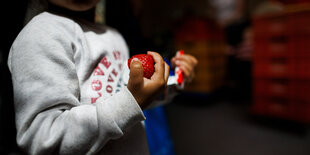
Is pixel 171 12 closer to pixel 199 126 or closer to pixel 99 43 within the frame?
pixel 199 126

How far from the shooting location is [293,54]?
1289mm

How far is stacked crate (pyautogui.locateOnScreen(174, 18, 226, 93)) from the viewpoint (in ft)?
6.52

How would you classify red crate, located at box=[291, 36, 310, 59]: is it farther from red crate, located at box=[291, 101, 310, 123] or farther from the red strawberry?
the red strawberry

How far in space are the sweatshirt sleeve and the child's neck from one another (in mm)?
127

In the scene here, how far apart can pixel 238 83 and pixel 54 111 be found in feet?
8.08

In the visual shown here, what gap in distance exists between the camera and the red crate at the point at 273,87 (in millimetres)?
1368

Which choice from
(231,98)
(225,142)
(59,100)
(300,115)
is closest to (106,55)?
(59,100)

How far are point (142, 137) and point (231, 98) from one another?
210cm

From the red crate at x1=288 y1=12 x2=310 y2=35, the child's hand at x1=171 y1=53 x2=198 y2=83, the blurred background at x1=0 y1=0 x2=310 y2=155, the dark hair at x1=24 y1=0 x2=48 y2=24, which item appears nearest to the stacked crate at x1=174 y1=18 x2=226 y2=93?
the blurred background at x1=0 y1=0 x2=310 y2=155

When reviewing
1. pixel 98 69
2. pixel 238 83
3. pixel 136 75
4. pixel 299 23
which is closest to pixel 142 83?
pixel 136 75

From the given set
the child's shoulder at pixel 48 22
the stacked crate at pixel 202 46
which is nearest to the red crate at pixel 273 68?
the stacked crate at pixel 202 46

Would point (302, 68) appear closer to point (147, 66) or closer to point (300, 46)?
point (300, 46)

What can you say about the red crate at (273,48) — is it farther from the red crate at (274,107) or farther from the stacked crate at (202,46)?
the stacked crate at (202,46)

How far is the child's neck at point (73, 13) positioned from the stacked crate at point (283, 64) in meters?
1.34
